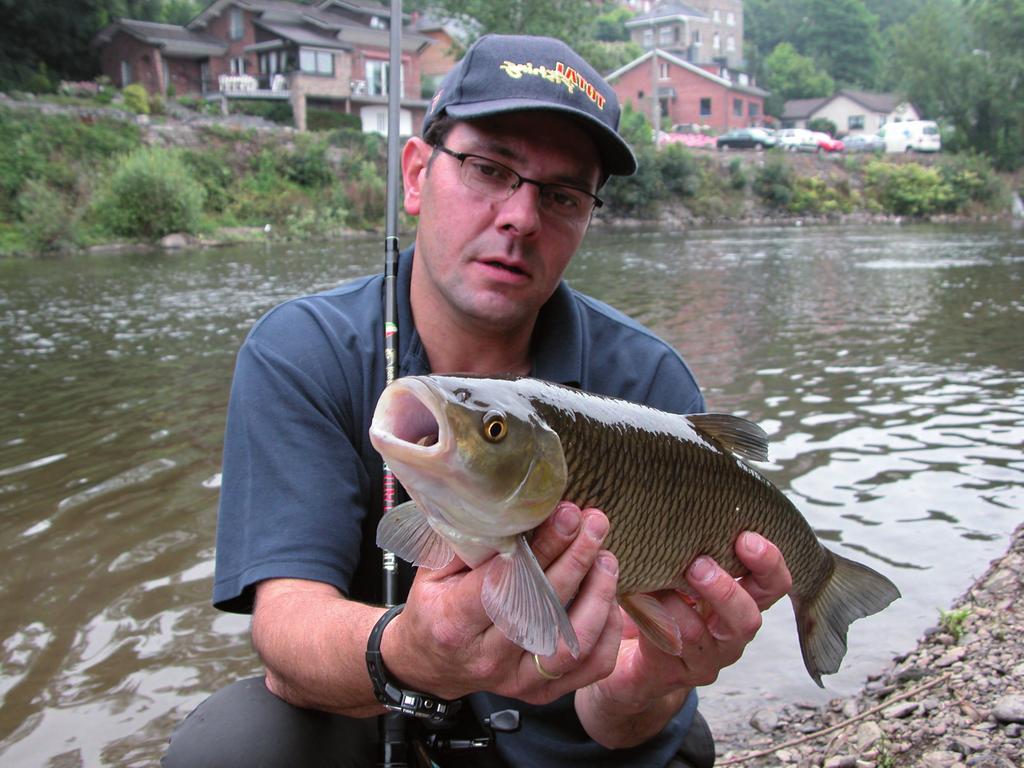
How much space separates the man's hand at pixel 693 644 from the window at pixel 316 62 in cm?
4194

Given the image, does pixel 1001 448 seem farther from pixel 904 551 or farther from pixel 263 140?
pixel 263 140

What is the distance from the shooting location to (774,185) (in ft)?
127

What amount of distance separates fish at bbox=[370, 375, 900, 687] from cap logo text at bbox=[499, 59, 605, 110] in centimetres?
86

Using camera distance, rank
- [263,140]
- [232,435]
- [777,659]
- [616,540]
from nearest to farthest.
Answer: [616,540]
[232,435]
[777,659]
[263,140]

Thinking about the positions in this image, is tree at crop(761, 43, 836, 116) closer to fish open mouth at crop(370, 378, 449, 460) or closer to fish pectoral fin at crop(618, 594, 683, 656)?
fish pectoral fin at crop(618, 594, 683, 656)

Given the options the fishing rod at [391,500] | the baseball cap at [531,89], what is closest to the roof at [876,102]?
the baseball cap at [531,89]

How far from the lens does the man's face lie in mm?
2039

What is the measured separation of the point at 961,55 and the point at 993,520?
50933 millimetres

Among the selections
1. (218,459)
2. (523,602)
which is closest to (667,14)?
(218,459)

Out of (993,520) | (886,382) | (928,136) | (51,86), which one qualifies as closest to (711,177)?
(928,136)

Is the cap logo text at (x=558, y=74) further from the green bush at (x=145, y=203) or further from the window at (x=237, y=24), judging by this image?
the window at (x=237, y=24)

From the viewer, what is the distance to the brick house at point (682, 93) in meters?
58.4

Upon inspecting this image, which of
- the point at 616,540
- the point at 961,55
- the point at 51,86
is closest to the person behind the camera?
the point at 616,540

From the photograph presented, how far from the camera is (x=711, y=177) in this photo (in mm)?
38625
